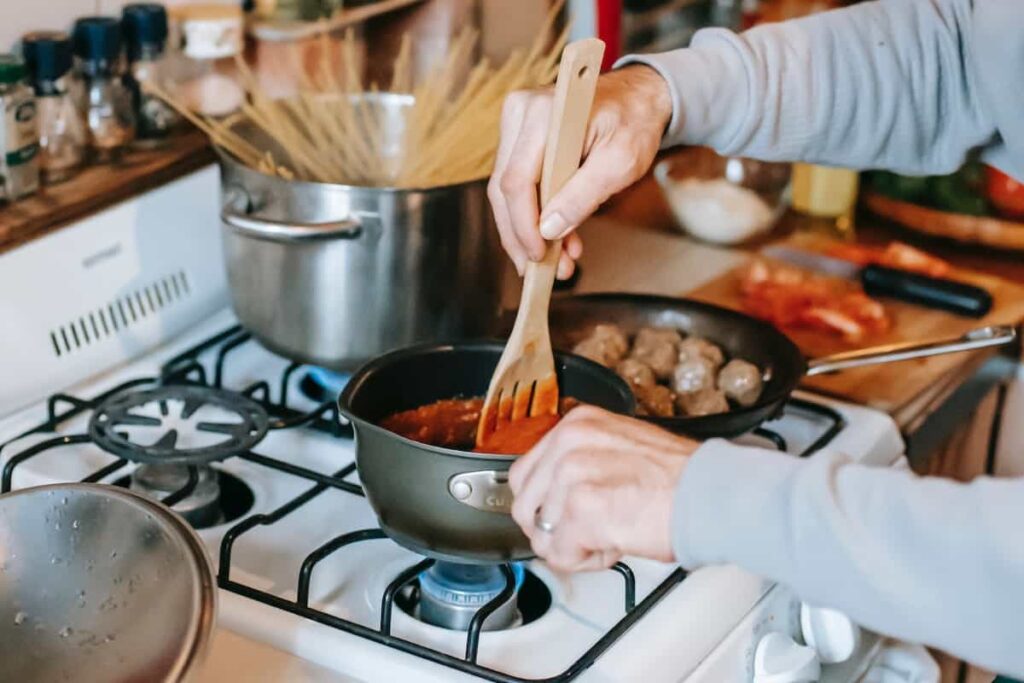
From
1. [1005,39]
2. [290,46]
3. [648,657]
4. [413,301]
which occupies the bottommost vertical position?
[648,657]

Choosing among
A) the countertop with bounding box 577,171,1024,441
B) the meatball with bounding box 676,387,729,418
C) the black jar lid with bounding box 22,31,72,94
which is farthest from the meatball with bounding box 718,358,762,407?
the black jar lid with bounding box 22,31,72,94

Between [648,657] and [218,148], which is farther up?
[218,148]

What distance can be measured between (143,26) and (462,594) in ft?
2.03

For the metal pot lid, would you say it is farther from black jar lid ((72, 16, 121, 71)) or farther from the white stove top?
black jar lid ((72, 16, 121, 71))

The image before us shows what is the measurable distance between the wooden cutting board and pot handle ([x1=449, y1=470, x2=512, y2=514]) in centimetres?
51

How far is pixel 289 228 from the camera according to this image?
1.00m

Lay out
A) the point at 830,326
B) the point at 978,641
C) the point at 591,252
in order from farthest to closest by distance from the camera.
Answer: the point at 591,252, the point at 830,326, the point at 978,641

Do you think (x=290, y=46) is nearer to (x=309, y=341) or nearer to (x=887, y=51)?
(x=309, y=341)

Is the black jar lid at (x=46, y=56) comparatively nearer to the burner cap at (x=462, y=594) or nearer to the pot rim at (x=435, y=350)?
the pot rim at (x=435, y=350)

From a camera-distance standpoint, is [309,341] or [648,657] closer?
[648,657]

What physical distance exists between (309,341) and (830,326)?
1.88 ft

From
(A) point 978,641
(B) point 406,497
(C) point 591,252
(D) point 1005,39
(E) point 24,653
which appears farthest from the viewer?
(C) point 591,252

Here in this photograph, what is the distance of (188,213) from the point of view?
124 centimetres

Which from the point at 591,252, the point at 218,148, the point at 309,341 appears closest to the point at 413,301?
the point at 309,341
